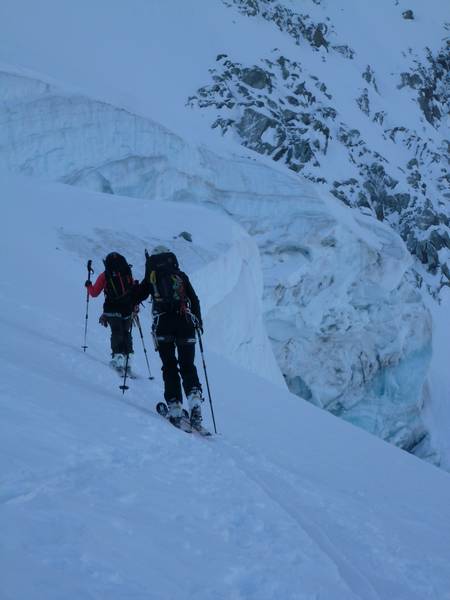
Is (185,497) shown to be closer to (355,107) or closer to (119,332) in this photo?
(119,332)

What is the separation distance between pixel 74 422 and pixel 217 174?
60.0 ft

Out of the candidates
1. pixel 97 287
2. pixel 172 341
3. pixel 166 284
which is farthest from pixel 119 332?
pixel 166 284

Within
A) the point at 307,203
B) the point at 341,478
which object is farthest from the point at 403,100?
the point at 341,478

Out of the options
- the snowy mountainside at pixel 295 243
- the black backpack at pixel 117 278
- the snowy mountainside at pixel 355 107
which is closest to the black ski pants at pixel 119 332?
the black backpack at pixel 117 278

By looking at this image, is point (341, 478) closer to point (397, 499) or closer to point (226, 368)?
point (397, 499)

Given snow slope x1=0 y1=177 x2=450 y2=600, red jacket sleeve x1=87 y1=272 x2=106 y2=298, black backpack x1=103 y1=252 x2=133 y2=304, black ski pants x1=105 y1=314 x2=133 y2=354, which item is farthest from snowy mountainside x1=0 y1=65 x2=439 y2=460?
snow slope x1=0 y1=177 x2=450 y2=600

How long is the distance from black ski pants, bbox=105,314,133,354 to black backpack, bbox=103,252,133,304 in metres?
0.19

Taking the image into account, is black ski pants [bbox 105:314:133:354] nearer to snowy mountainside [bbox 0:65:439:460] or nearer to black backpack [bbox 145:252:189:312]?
black backpack [bbox 145:252:189:312]

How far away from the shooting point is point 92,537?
83.9 inches

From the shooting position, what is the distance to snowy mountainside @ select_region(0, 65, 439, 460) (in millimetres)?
18234

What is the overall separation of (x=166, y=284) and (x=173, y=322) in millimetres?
303

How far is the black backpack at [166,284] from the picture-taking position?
187 inches

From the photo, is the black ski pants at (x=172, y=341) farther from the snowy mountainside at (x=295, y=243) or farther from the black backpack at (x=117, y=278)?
the snowy mountainside at (x=295, y=243)

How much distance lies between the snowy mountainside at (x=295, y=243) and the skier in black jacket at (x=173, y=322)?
10.2m
